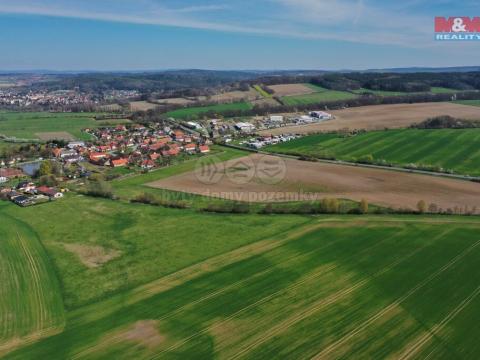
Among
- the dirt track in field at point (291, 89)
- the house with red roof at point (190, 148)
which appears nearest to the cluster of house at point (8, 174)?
the house with red roof at point (190, 148)

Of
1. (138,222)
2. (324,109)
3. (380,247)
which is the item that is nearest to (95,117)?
(324,109)

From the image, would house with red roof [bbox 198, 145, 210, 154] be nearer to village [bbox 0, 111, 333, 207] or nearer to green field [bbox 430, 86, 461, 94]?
village [bbox 0, 111, 333, 207]

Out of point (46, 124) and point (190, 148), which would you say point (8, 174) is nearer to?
point (190, 148)

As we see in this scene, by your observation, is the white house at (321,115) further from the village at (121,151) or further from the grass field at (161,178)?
the grass field at (161,178)

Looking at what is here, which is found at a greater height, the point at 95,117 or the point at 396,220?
the point at 95,117

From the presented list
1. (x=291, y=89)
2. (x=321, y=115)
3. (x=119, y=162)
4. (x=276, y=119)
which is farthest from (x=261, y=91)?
(x=119, y=162)

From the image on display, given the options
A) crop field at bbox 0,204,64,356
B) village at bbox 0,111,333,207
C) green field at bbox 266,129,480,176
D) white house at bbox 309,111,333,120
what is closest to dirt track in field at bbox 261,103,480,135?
white house at bbox 309,111,333,120

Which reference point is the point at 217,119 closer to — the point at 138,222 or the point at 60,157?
the point at 60,157

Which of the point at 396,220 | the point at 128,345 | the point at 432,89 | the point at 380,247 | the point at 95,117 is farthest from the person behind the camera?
the point at 432,89
